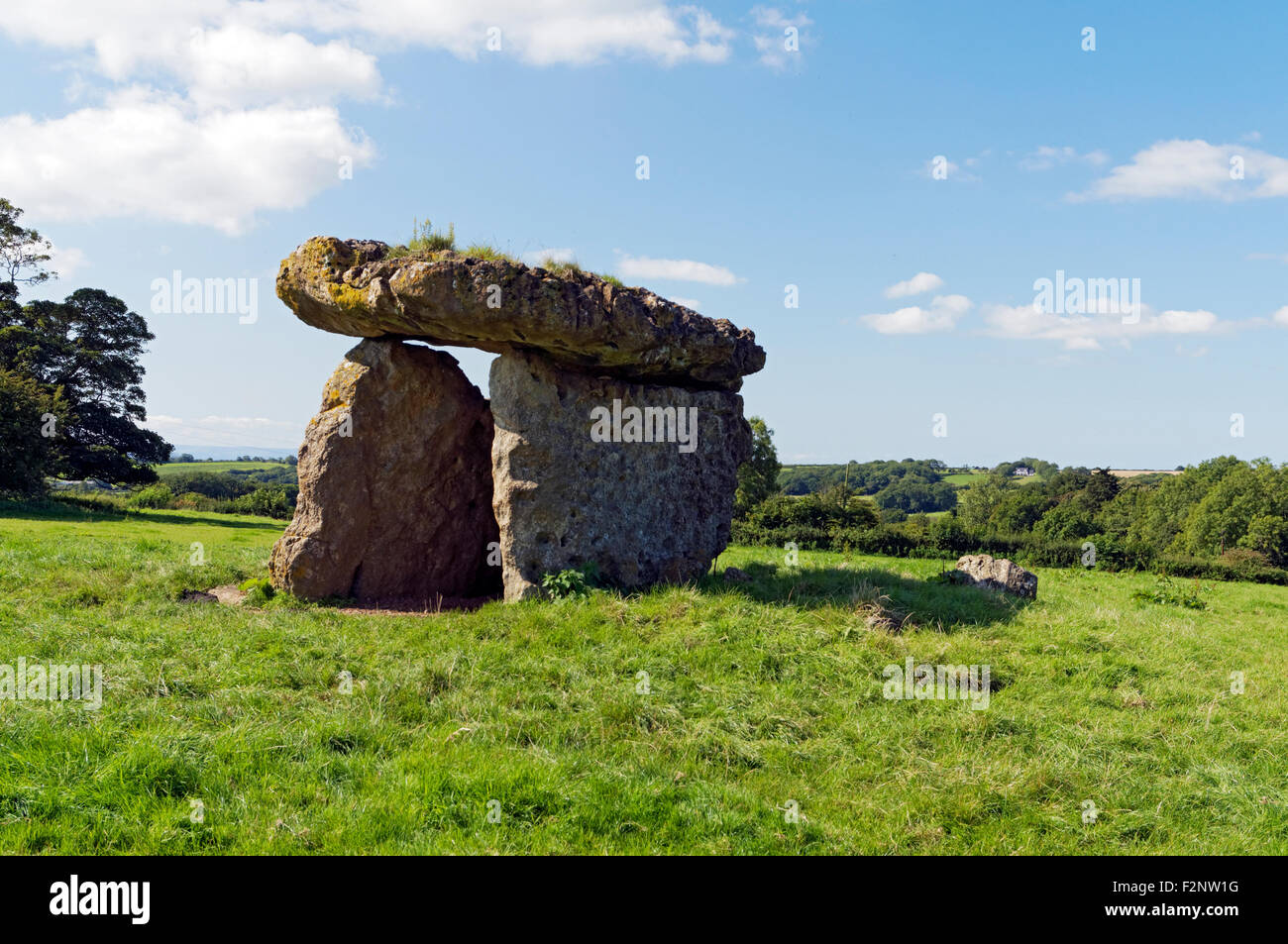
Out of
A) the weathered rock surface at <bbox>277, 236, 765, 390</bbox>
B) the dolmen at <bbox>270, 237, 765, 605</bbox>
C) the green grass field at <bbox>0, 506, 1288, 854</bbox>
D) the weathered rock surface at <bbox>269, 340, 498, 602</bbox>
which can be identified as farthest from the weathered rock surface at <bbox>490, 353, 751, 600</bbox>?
the weathered rock surface at <bbox>269, 340, 498, 602</bbox>

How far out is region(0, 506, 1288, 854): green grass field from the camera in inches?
245

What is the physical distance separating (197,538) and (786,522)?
20.4m

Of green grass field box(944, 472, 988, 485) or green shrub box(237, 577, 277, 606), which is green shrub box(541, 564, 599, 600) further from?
green grass field box(944, 472, 988, 485)

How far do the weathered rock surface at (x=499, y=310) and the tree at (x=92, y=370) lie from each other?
3190 centimetres

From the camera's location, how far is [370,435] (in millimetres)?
13953

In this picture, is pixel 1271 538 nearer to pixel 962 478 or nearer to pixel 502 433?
pixel 962 478

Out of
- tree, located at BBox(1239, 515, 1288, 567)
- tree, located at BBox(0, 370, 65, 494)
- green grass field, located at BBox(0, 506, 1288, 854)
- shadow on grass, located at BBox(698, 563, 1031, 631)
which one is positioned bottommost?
tree, located at BBox(1239, 515, 1288, 567)

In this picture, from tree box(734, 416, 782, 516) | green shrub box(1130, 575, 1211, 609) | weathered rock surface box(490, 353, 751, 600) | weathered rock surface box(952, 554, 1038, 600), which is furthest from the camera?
tree box(734, 416, 782, 516)

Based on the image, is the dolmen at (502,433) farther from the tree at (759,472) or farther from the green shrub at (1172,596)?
the tree at (759,472)

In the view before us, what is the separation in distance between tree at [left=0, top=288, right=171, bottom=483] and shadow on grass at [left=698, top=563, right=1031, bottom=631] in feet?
121

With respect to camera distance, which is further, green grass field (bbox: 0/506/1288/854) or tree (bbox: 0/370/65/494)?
tree (bbox: 0/370/65/494)
